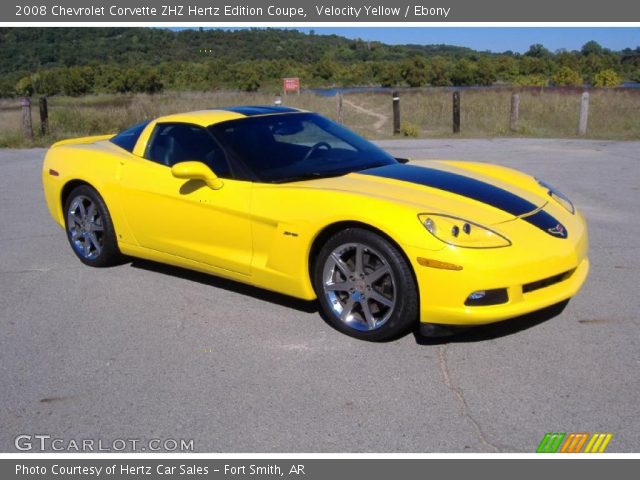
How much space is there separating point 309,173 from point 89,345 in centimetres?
178

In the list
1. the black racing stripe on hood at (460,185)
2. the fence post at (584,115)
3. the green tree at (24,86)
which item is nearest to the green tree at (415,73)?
the green tree at (24,86)

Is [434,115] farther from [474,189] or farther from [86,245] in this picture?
[474,189]

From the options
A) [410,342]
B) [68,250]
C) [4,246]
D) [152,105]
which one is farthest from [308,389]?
[152,105]

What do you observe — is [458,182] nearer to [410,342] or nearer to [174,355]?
[410,342]

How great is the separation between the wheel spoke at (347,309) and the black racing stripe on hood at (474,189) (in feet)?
3.01

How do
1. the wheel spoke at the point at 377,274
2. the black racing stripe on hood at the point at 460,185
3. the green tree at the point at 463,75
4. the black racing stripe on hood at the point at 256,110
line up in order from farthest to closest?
the green tree at the point at 463,75 < the black racing stripe on hood at the point at 256,110 < the black racing stripe on hood at the point at 460,185 < the wheel spoke at the point at 377,274

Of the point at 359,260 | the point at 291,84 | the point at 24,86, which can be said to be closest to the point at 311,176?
the point at 359,260

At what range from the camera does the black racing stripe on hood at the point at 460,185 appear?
→ 4507 millimetres

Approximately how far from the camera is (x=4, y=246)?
22.4 feet

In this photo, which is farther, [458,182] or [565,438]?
→ [458,182]

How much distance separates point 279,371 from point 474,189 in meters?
1.78

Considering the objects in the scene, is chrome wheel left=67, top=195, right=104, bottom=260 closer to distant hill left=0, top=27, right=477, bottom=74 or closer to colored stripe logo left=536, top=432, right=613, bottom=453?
colored stripe logo left=536, top=432, right=613, bottom=453

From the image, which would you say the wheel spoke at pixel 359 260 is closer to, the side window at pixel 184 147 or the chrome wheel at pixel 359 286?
the chrome wheel at pixel 359 286

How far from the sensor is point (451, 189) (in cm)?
459
